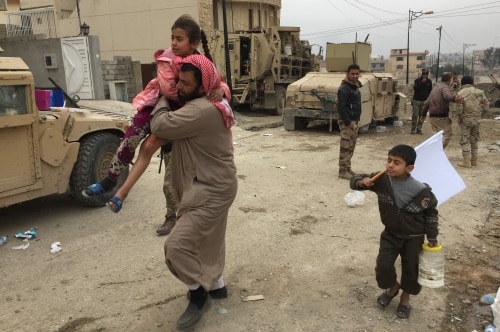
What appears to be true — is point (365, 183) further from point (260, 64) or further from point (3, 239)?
point (260, 64)

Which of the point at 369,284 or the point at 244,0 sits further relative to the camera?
the point at 244,0

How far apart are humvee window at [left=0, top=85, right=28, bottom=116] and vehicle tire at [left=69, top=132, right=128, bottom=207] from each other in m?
0.89

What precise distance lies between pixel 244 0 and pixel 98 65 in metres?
10.7

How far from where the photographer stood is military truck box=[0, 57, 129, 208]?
4.14 meters

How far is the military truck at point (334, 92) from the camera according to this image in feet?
34.9

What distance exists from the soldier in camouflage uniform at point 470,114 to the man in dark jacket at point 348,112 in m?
2.11

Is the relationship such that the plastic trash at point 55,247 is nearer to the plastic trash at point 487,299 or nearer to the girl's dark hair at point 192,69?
the girl's dark hair at point 192,69

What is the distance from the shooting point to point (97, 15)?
22.6m

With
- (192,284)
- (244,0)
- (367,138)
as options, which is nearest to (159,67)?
(192,284)

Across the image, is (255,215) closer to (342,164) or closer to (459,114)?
(342,164)

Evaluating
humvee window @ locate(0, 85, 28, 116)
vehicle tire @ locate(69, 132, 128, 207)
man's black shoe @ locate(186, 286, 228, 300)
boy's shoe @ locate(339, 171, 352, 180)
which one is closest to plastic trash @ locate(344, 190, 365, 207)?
boy's shoe @ locate(339, 171, 352, 180)

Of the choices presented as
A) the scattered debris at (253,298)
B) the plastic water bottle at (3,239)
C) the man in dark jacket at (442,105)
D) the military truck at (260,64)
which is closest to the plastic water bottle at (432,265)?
the scattered debris at (253,298)

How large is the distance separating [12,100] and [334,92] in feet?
25.0

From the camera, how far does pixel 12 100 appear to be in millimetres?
4156
